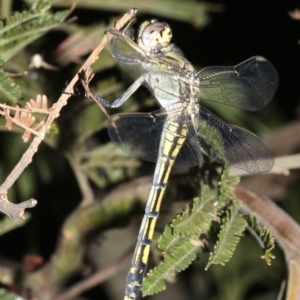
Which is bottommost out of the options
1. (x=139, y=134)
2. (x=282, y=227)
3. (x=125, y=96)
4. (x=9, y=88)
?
(x=282, y=227)

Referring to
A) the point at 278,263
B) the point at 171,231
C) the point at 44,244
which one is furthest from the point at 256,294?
the point at 171,231

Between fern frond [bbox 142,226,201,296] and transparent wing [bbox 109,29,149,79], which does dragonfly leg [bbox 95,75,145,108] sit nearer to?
transparent wing [bbox 109,29,149,79]

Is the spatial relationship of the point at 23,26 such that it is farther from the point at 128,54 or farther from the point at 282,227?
the point at 282,227

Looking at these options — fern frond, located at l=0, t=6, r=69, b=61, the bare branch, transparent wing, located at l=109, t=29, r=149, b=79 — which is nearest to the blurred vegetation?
fern frond, located at l=0, t=6, r=69, b=61

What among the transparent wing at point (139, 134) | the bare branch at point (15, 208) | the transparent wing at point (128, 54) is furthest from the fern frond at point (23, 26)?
the bare branch at point (15, 208)

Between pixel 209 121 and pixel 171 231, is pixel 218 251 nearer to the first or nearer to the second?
pixel 171 231

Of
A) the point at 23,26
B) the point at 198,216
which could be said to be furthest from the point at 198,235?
the point at 23,26

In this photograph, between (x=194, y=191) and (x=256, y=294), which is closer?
(x=194, y=191)
